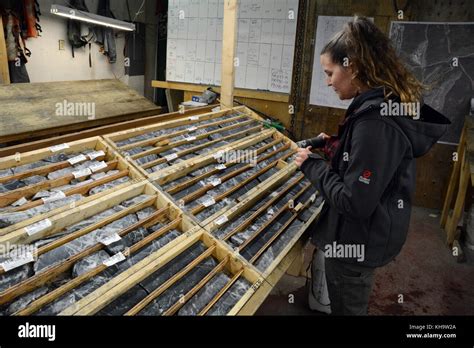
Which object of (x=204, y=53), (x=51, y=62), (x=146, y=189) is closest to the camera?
(x=146, y=189)

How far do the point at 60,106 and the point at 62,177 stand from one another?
154 cm

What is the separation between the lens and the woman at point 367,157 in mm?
1433

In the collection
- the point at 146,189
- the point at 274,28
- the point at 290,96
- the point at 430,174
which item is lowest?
the point at 430,174

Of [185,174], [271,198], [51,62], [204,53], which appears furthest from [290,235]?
[51,62]

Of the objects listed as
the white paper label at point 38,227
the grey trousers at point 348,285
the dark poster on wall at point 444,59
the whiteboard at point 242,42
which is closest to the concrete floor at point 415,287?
the grey trousers at point 348,285

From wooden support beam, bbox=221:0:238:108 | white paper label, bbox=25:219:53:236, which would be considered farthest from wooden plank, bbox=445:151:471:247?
white paper label, bbox=25:219:53:236

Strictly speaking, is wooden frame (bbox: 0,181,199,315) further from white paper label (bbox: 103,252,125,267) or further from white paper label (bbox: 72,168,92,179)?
white paper label (bbox: 72,168,92,179)

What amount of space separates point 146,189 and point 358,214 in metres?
1.27

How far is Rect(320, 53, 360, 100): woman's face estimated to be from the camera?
1.59 meters

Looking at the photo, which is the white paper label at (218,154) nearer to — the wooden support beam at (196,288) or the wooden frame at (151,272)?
the wooden frame at (151,272)

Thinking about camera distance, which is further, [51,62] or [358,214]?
[51,62]

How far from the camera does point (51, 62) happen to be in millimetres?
6531

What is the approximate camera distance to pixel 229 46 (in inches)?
128
